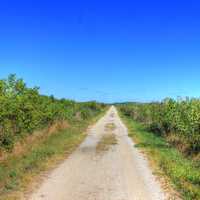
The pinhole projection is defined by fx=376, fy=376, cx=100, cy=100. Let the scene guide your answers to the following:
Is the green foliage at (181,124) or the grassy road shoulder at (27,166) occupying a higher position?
the green foliage at (181,124)

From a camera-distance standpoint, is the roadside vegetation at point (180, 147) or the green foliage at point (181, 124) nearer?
the roadside vegetation at point (180, 147)

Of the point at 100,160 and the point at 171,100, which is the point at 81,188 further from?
the point at 171,100

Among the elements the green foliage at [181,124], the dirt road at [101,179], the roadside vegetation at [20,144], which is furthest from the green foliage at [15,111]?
the green foliage at [181,124]

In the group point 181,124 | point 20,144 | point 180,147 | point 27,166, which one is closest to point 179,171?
point 27,166

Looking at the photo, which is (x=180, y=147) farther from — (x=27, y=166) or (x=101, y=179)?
(x=27, y=166)

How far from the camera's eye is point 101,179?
37.2ft

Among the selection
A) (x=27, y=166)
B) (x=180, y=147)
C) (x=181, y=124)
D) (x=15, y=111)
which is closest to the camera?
(x=27, y=166)


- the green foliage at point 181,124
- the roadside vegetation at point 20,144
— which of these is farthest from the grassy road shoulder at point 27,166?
the green foliage at point 181,124

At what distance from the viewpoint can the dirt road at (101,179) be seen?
30.9 feet

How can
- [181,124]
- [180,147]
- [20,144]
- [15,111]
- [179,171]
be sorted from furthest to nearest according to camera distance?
[181,124]
[180,147]
[20,144]
[15,111]
[179,171]

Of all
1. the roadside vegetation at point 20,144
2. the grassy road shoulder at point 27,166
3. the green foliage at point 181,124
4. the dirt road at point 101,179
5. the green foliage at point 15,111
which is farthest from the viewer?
the green foliage at point 181,124

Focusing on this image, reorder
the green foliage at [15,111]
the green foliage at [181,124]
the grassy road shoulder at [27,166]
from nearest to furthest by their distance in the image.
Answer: the grassy road shoulder at [27,166]
the green foliage at [15,111]
the green foliage at [181,124]

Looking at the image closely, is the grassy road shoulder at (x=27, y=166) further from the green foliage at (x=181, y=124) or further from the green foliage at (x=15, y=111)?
the green foliage at (x=181, y=124)

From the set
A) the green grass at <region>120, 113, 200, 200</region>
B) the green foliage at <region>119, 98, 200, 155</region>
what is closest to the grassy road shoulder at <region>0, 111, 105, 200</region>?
the green grass at <region>120, 113, 200, 200</region>
